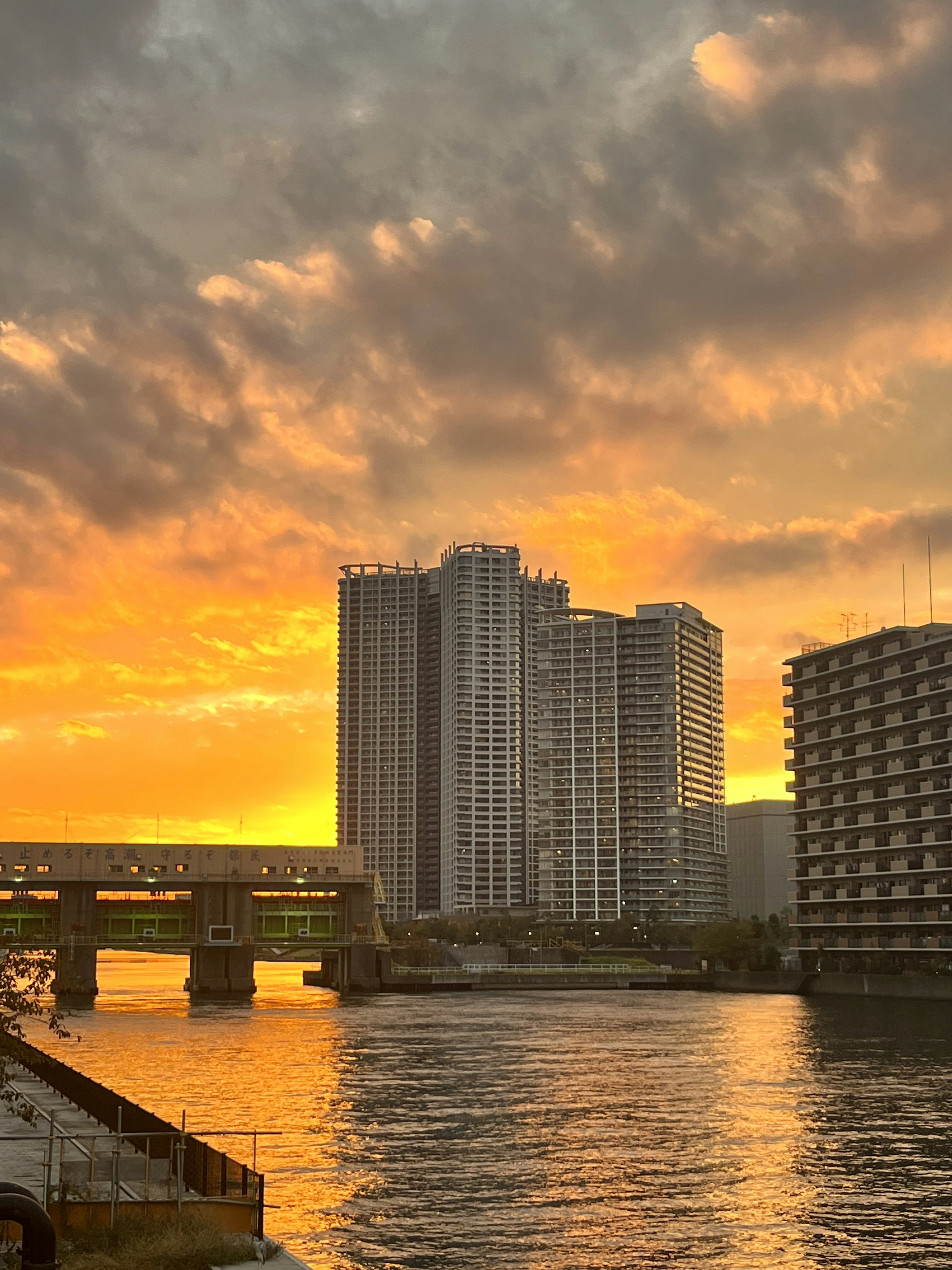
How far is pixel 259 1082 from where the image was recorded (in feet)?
235

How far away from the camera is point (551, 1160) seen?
1849 inches

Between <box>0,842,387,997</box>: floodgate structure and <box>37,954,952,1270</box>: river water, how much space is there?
221 feet

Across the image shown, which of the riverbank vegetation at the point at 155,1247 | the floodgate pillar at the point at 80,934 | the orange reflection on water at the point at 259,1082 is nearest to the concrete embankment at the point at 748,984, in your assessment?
the floodgate pillar at the point at 80,934

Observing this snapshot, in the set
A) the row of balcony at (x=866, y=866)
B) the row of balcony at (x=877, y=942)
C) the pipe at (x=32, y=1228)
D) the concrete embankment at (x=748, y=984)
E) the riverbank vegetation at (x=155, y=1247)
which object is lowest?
the concrete embankment at (x=748, y=984)

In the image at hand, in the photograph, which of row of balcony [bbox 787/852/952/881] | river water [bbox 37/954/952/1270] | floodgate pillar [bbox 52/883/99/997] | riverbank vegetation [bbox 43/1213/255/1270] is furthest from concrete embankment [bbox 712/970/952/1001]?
riverbank vegetation [bbox 43/1213/255/1270]

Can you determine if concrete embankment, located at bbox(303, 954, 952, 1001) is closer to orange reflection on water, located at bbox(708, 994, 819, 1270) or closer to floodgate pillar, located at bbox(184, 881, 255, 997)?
floodgate pillar, located at bbox(184, 881, 255, 997)

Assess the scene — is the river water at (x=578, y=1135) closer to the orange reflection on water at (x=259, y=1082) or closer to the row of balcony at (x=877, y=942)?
the orange reflection on water at (x=259, y=1082)

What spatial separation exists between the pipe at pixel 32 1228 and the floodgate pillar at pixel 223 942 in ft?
524

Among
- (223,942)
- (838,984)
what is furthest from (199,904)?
(838,984)

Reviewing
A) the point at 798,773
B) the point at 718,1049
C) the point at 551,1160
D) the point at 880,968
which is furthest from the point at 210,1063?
the point at 798,773

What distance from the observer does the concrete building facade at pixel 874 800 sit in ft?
525

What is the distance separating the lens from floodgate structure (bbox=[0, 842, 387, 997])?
17650cm

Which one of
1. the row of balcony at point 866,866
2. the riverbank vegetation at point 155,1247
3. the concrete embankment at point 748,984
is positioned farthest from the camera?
the row of balcony at point 866,866

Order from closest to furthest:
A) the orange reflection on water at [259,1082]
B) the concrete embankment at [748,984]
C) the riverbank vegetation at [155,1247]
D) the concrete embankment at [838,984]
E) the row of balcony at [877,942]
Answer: the riverbank vegetation at [155,1247] < the orange reflection on water at [259,1082] < the concrete embankment at [838,984] < the concrete embankment at [748,984] < the row of balcony at [877,942]
